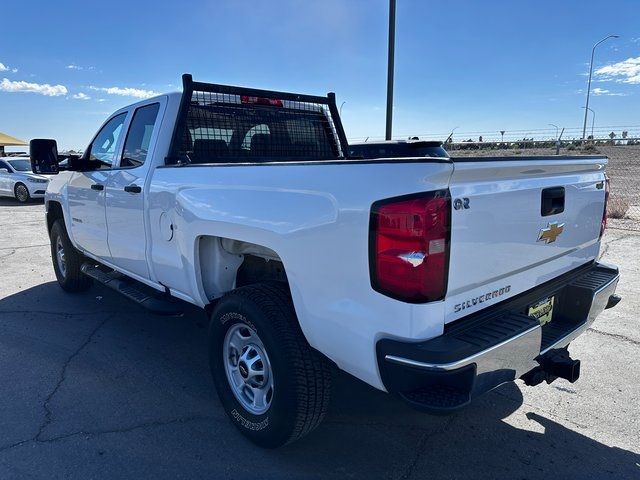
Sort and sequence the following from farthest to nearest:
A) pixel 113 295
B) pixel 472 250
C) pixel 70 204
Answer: pixel 113 295
pixel 70 204
pixel 472 250

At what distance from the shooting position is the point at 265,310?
266 cm

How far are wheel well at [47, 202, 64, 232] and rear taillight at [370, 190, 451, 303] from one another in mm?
4993

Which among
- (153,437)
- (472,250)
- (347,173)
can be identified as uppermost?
(347,173)

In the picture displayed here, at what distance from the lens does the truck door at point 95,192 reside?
450 cm

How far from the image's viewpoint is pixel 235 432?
3.07 meters

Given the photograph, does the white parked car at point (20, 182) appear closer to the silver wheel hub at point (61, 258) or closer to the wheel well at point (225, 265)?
the silver wheel hub at point (61, 258)

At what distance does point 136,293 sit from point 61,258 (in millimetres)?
2435

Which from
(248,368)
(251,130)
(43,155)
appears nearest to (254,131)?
(251,130)

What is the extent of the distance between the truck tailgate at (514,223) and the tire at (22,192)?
1763 cm

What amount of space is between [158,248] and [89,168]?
70.0 inches

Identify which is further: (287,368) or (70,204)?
(70,204)

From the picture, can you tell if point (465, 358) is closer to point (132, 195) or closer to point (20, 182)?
point (132, 195)

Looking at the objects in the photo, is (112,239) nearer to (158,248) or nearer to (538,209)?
(158,248)

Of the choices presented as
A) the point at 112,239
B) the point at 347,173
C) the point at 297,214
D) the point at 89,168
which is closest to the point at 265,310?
the point at 297,214
